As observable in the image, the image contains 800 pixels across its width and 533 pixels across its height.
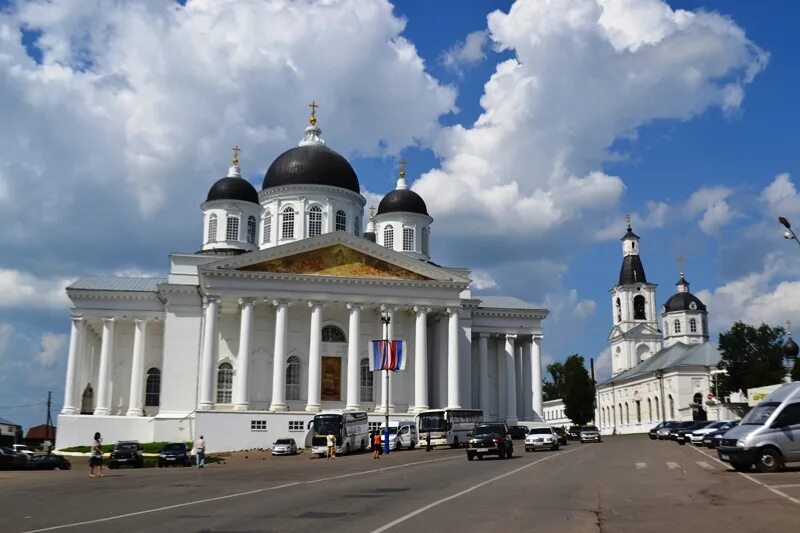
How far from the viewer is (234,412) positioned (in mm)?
53219

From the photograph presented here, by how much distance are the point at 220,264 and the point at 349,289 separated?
29.6ft

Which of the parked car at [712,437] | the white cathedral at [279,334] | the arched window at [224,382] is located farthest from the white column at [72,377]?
the parked car at [712,437]

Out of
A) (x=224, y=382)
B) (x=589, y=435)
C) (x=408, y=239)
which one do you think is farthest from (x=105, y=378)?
(x=589, y=435)

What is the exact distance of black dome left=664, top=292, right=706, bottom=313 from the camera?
142000mm

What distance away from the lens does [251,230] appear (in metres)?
68.4

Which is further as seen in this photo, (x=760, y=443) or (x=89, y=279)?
(x=89, y=279)

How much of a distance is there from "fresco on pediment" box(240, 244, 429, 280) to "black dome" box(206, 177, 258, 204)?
1390 cm

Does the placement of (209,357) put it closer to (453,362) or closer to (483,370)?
(453,362)

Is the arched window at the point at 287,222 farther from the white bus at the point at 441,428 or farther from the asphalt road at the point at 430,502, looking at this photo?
the asphalt road at the point at 430,502

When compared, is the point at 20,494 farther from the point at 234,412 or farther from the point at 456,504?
the point at 234,412

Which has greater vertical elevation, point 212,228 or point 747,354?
point 212,228

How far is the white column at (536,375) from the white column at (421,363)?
12.4 m

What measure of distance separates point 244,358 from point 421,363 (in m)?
12.4

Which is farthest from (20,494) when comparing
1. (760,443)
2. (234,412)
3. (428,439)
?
(234,412)
